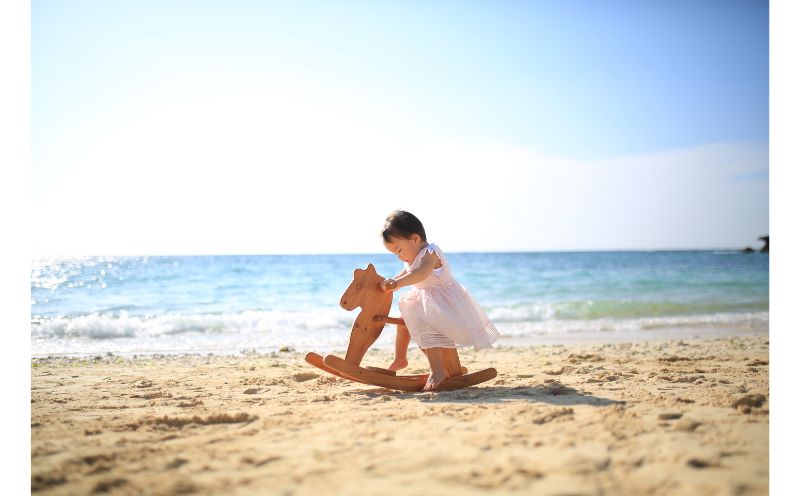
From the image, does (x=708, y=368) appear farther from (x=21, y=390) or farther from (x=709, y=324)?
(x=709, y=324)

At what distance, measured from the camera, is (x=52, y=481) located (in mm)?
2041

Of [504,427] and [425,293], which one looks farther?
[425,293]

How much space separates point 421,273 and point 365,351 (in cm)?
64

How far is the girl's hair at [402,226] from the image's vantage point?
3854 millimetres

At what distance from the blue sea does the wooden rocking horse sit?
3.52m

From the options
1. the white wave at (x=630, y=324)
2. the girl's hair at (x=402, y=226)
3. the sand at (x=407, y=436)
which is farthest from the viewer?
the white wave at (x=630, y=324)

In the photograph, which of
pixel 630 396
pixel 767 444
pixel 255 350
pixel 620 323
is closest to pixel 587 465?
pixel 767 444

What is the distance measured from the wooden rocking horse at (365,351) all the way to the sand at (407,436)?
11 cm

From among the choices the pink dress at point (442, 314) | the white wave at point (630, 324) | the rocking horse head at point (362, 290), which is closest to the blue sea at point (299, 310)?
the white wave at point (630, 324)

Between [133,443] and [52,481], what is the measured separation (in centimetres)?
43

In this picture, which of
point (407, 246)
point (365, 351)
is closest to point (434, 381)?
point (365, 351)

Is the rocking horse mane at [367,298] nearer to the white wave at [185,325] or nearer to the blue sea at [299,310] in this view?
the blue sea at [299,310]

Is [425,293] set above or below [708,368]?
above

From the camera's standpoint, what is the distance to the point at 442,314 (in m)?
3.69
